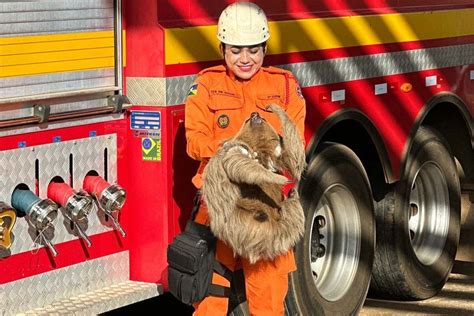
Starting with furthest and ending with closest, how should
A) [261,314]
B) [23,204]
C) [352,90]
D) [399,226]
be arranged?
[399,226], [352,90], [261,314], [23,204]

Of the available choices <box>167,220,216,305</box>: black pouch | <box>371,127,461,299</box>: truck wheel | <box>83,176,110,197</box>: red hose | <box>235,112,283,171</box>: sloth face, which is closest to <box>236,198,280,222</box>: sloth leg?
<box>235,112,283,171</box>: sloth face

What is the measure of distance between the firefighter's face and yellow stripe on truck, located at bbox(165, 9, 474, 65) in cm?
19

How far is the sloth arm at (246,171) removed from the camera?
17.3ft

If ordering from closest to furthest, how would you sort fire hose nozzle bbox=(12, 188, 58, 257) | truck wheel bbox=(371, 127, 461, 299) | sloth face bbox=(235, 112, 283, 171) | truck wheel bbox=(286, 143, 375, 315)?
1. fire hose nozzle bbox=(12, 188, 58, 257)
2. sloth face bbox=(235, 112, 283, 171)
3. truck wheel bbox=(286, 143, 375, 315)
4. truck wheel bbox=(371, 127, 461, 299)

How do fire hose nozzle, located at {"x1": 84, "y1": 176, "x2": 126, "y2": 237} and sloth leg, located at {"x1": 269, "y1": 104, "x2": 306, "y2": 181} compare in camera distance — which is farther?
fire hose nozzle, located at {"x1": 84, "y1": 176, "x2": 126, "y2": 237}

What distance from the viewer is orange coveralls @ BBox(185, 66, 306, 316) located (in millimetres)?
5680

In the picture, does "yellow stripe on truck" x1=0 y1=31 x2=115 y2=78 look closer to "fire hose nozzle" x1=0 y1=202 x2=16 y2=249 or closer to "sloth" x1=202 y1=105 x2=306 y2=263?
"fire hose nozzle" x1=0 y1=202 x2=16 y2=249

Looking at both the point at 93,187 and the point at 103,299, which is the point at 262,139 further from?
the point at 103,299

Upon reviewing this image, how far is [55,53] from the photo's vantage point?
17.9ft

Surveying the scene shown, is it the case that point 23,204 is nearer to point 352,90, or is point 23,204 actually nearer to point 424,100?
point 352,90

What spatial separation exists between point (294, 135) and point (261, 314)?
801 mm

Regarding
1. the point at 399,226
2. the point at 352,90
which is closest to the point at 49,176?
the point at 352,90

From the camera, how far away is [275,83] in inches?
232

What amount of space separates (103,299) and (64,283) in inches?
7.7
